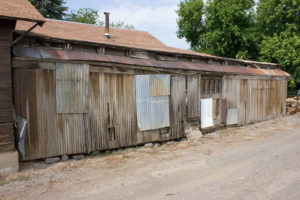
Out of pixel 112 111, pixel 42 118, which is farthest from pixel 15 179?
pixel 112 111

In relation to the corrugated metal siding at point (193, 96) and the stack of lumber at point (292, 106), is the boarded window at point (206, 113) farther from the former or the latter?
the stack of lumber at point (292, 106)

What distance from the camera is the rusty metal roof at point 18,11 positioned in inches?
240

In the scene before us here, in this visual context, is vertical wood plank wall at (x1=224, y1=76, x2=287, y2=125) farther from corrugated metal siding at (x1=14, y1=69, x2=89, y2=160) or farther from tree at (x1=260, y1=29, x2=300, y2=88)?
corrugated metal siding at (x1=14, y1=69, x2=89, y2=160)

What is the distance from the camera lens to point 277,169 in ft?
22.1

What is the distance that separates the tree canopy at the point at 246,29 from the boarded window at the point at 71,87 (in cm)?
2072

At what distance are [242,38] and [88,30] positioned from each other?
21.3 m

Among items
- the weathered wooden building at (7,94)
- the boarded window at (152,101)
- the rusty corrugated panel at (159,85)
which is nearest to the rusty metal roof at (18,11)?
the weathered wooden building at (7,94)

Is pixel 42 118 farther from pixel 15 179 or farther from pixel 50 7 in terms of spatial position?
pixel 50 7

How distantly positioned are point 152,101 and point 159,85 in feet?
2.48

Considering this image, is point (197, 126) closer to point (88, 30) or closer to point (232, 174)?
point (232, 174)

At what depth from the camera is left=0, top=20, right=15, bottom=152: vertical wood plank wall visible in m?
6.36

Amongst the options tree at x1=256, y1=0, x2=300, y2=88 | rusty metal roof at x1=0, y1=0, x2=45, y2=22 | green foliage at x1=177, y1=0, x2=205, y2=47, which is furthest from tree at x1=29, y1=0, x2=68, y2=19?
tree at x1=256, y1=0, x2=300, y2=88

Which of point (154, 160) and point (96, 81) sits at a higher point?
point (96, 81)

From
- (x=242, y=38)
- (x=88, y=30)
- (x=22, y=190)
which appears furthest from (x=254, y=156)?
(x=242, y=38)
